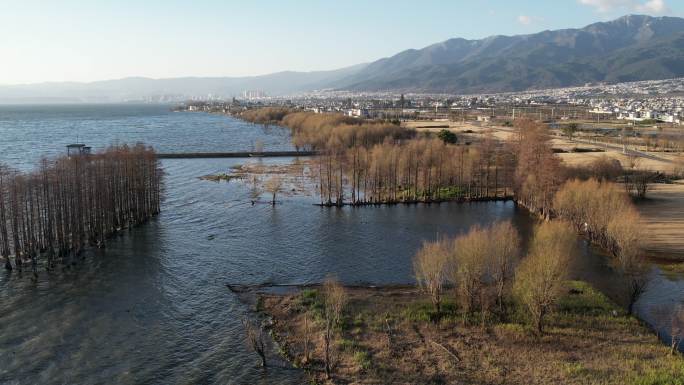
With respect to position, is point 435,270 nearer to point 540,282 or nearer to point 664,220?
point 540,282

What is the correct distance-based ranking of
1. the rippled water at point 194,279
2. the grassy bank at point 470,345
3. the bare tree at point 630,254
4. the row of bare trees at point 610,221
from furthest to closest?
the row of bare trees at point 610,221, the bare tree at point 630,254, the rippled water at point 194,279, the grassy bank at point 470,345

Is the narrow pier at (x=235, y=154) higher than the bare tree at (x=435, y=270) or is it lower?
higher

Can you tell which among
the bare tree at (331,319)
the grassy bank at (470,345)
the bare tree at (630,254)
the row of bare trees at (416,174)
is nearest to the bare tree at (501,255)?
the grassy bank at (470,345)

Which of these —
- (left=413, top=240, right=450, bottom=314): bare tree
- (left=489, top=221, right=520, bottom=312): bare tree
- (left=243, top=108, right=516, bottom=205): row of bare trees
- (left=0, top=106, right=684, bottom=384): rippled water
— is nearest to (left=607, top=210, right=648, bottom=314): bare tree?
(left=0, top=106, right=684, bottom=384): rippled water

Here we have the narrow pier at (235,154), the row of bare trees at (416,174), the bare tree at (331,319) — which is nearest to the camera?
the bare tree at (331,319)

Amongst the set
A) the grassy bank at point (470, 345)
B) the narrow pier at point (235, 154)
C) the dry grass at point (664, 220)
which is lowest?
the grassy bank at point (470, 345)

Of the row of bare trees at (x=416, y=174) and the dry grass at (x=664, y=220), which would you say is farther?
the row of bare trees at (x=416, y=174)

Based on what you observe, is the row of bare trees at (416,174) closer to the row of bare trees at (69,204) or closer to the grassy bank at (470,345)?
the row of bare trees at (69,204)
